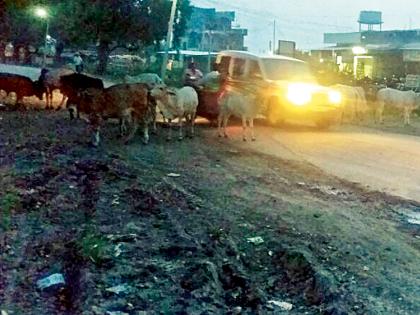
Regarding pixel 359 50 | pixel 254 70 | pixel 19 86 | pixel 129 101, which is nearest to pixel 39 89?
pixel 19 86

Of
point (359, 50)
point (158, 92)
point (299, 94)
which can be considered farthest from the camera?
point (359, 50)

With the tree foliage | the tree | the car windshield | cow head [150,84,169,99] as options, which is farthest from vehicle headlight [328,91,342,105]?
the tree

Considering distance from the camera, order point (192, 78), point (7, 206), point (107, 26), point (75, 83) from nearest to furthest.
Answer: point (7, 206) < point (75, 83) < point (192, 78) < point (107, 26)

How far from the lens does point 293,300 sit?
760cm

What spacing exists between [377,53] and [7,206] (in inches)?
1661

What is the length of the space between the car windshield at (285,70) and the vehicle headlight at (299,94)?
2.27 ft

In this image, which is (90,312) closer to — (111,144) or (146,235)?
(146,235)

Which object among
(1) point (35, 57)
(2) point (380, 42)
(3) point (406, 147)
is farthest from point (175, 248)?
(1) point (35, 57)

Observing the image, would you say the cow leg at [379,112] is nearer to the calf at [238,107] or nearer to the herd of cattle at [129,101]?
the herd of cattle at [129,101]

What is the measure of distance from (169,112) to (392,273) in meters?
11.8

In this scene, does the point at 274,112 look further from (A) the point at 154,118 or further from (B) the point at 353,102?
(B) the point at 353,102

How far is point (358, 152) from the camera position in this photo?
763 inches

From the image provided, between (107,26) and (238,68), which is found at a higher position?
(107,26)

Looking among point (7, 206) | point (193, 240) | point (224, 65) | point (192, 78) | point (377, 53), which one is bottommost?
point (193, 240)
